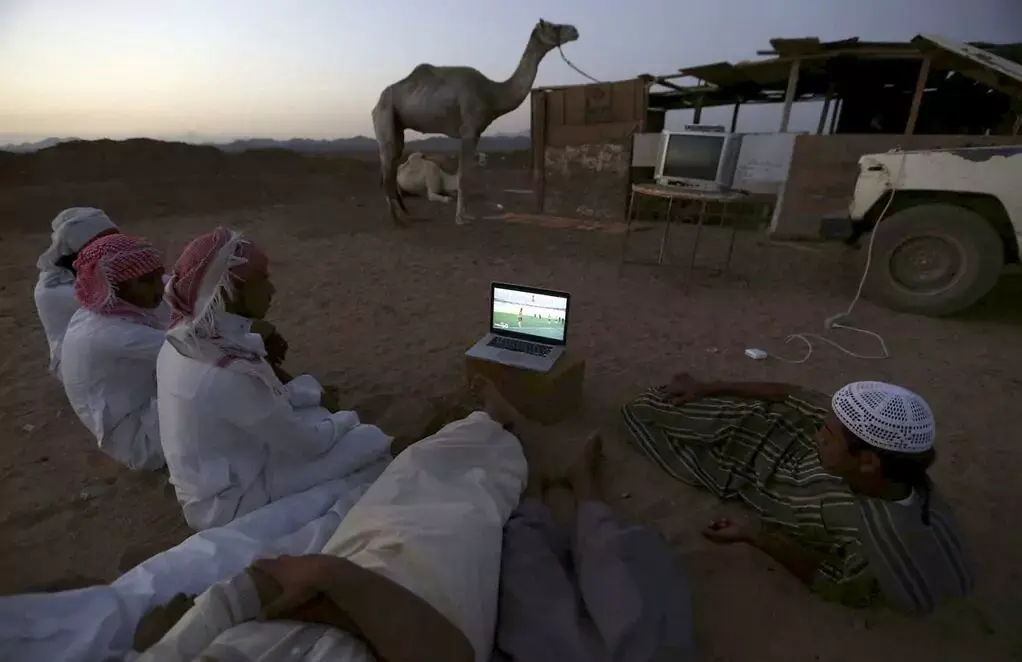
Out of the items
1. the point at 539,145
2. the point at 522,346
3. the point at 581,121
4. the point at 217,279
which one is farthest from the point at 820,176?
the point at 217,279

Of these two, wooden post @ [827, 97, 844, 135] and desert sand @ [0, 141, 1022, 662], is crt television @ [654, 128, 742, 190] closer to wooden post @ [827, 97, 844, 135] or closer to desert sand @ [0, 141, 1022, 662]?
desert sand @ [0, 141, 1022, 662]

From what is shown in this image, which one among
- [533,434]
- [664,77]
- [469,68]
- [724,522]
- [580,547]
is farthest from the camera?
[664,77]

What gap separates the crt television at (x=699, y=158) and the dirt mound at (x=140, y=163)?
13.0m

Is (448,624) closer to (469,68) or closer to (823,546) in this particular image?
(823,546)

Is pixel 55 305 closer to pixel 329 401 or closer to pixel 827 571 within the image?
pixel 329 401

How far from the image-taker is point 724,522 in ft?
7.37

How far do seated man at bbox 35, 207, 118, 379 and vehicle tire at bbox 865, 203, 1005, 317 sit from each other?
20.4 feet

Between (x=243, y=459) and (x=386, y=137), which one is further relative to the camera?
(x=386, y=137)

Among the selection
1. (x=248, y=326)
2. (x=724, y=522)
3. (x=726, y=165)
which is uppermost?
(x=726, y=165)

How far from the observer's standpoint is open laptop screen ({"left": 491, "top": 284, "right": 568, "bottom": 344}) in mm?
3174

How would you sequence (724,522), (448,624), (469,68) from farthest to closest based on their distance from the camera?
1. (469,68)
2. (724,522)
3. (448,624)

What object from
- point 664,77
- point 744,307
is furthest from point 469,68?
point 744,307

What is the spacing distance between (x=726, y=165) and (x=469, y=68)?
457 centimetres

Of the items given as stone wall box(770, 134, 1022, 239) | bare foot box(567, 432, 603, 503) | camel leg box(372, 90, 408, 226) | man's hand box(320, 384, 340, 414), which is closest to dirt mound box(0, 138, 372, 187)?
camel leg box(372, 90, 408, 226)
